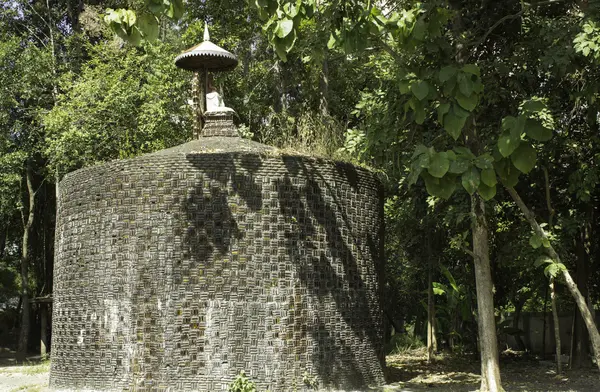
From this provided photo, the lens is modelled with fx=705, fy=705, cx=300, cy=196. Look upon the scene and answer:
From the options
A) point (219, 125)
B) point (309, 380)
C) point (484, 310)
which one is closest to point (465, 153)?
point (484, 310)

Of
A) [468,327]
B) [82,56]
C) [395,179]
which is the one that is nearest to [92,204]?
[395,179]

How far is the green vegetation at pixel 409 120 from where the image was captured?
5289 millimetres

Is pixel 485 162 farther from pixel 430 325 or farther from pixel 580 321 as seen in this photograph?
pixel 430 325

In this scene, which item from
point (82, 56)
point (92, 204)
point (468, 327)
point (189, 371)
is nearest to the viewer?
point (189, 371)

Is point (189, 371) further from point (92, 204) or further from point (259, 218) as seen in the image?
point (92, 204)

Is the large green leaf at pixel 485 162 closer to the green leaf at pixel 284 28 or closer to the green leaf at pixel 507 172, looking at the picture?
the green leaf at pixel 507 172

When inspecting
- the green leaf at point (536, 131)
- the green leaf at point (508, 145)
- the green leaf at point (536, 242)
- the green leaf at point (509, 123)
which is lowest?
the green leaf at point (536, 242)

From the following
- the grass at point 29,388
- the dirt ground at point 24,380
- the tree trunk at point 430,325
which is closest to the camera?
the grass at point 29,388

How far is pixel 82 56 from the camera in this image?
22.5 metres

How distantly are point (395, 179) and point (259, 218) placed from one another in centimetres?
468

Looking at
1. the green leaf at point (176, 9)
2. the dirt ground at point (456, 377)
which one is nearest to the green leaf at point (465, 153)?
the green leaf at point (176, 9)

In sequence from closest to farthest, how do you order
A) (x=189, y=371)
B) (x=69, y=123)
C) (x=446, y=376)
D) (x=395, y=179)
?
(x=189, y=371) → (x=446, y=376) → (x=395, y=179) → (x=69, y=123)

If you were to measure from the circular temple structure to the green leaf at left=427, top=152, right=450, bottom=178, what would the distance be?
5407mm

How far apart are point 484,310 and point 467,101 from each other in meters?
5.50
